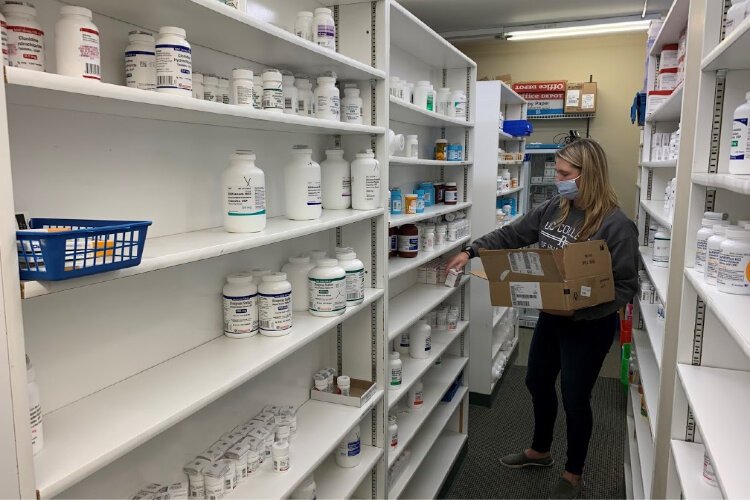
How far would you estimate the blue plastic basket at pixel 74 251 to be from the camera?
0.84 m

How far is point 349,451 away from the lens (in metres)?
2.29

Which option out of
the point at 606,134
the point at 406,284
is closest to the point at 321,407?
the point at 406,284

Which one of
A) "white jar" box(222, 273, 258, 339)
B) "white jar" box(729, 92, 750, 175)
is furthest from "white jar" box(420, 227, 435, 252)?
"white jar" box(729, 92, 750, 175)

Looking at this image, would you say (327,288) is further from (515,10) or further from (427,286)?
(515,10)

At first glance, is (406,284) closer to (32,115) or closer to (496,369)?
(496,369)

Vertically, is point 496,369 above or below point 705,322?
A: below

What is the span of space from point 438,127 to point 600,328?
1.68m

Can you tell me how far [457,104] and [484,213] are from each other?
104 cm

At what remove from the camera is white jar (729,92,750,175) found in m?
1.42

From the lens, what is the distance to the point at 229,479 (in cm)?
161

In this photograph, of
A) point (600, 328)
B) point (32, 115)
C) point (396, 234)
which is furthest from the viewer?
point (396, 234)

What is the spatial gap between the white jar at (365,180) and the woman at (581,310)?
1118mm

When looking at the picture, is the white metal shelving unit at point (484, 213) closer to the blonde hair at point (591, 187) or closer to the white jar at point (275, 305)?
the blonde hair at point (591, 187)

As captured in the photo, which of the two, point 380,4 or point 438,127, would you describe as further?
point 438,127
